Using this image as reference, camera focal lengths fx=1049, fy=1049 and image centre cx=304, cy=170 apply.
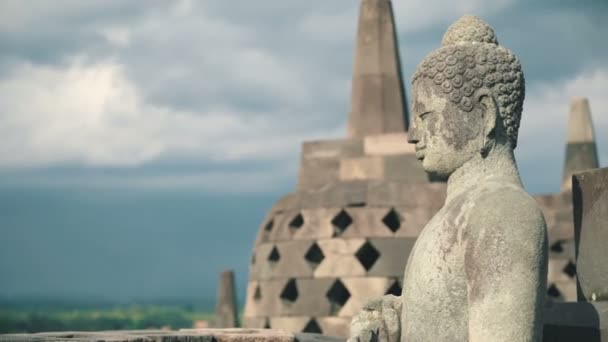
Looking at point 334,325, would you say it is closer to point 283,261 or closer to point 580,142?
point 283,261

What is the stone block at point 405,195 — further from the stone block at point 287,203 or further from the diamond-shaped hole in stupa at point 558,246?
the diamond-shaped hole in stupa at point 558,246

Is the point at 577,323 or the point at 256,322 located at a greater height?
the point at 256,322

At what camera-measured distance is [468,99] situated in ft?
16.1

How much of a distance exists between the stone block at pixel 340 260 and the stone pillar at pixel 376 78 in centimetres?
192

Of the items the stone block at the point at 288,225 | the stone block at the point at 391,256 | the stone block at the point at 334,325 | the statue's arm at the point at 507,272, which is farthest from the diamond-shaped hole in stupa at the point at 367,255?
the statue's arm at the point at 507,272

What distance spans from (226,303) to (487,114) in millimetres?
17637

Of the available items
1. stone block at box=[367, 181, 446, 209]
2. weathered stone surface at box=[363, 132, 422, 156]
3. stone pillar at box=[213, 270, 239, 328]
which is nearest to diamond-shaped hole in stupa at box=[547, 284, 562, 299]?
stone block at box=[367, 181, 446, 209]

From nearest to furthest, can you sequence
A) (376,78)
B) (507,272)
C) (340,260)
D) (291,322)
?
1. (507,272)
2. (340,260)
3. (291,322)
4. (376,78)

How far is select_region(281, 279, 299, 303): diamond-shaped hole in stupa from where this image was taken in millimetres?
14352

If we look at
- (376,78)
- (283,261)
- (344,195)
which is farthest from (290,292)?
(376,78)

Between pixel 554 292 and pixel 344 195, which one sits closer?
pixel 344 195

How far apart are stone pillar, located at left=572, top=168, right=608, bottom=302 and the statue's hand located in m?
1.17

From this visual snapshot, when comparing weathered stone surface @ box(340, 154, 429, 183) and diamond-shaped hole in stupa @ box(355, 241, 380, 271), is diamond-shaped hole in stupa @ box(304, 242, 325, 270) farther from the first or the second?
weathered stone surface @ box(340, 154, 429, 183)

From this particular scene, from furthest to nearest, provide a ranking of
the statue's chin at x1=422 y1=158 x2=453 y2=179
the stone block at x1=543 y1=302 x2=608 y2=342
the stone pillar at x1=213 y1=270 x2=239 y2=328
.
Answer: the stone pillar at x1=213 y1=270 x2=239 y2=328 → the stone block at x1=543 y1=302 x2=608 y2=342 → the statue's chin at x1=422 y1=158 x2=453 y2=179
